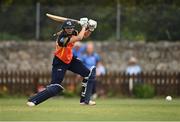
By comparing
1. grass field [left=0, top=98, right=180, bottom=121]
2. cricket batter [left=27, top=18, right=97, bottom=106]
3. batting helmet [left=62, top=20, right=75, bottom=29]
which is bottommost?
grass field [left=0, top=98, right=180, bottom=121]

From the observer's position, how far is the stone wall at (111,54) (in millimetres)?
33938

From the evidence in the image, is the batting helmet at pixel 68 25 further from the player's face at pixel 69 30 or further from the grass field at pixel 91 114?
the grass field at pixel 91 114

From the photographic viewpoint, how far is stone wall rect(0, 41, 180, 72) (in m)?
33.9

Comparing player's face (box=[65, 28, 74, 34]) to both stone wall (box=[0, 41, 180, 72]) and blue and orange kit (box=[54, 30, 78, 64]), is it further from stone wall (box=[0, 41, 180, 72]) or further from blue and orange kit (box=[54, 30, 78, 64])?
stone wall (box=[0, 41, 180, 72])

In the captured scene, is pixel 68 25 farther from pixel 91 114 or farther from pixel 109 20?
pixel 109 20

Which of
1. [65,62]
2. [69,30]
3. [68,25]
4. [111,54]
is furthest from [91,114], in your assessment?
[111,54]

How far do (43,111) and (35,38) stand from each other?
53.0ft

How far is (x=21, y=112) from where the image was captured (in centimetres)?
1812

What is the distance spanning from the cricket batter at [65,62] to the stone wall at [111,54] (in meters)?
13.7

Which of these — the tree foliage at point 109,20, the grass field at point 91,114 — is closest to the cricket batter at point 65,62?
the grass field at point 91,114

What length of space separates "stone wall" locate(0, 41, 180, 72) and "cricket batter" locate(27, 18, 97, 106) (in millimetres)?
13690

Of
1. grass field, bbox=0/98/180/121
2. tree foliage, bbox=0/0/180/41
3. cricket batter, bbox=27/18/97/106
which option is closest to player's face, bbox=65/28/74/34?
cricket batter, bbox=27/18/97/106

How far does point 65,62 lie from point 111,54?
14.4 m

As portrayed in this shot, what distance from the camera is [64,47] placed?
19594 mm
